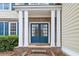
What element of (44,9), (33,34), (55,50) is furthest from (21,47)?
(33,34)

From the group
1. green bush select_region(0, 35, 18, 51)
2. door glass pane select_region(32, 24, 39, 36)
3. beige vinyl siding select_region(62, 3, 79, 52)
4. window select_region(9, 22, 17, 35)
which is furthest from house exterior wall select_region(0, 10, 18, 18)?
beige vinyl siding select_region(62, 3, 79, 52)

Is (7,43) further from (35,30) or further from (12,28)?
(35,30)

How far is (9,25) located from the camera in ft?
43.6

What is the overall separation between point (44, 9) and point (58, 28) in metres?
1.30

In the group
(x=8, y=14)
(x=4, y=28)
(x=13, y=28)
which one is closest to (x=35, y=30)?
(x=13, y=28)

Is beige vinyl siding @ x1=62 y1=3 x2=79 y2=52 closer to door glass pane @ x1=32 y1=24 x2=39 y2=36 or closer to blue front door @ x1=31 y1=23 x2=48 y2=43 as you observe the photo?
blue front door @ x1=31 y1=23 x2=48 y2=43

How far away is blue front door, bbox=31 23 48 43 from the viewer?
Answer: 12891mm

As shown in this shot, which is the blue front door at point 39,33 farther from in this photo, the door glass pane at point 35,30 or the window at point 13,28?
the window at point 13,28

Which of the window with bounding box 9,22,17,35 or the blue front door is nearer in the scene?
the blue front door

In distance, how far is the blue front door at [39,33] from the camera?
42.3 feet

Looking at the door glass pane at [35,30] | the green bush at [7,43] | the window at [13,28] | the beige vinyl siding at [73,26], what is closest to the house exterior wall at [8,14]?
the window at [13,28]

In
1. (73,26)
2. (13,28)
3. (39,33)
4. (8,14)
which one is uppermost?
(8,14)

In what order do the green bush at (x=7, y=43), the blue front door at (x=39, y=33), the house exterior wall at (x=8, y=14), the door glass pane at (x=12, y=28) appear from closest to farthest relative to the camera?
1. the green bush at (x=7, y=43)
2. the blue front door at (x=39, y=33)
3. the door glass pane at (x=12, y=28)
4. the house exterior wall at (x=8, y=14)

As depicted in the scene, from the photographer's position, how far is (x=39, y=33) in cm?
1313
